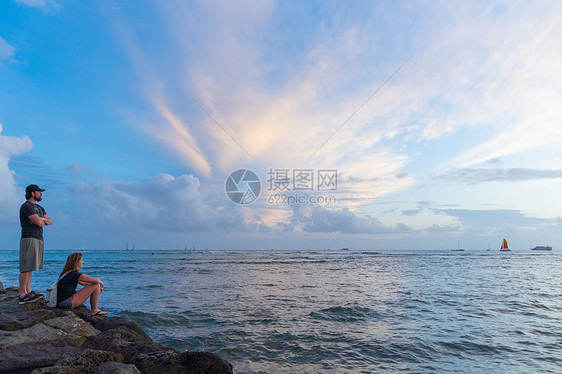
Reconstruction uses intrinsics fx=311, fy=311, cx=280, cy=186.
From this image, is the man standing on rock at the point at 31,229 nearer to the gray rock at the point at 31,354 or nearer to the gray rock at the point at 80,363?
the gray rock at the point at 31,354

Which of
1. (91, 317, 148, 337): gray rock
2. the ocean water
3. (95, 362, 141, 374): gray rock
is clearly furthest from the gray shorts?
(95, 362, 141, 374): gray rock

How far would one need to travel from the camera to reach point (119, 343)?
21.5 feet

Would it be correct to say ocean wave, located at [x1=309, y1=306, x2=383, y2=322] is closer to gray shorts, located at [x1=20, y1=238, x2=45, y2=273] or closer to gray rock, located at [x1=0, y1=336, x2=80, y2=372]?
gray rock, located at [x1=0, y1=336, x2=80, y2=372]

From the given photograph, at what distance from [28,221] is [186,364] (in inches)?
253

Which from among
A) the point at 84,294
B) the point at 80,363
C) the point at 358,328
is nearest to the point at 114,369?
the point at 80,363

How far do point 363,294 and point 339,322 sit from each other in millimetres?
6896

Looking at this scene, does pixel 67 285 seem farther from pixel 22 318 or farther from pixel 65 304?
pixel 22 318

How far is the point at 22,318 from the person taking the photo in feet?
26.6

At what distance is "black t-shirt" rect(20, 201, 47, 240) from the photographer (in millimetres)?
8398

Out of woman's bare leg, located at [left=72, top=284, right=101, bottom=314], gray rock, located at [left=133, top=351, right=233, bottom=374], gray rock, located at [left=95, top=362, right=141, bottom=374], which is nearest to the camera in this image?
gray rock, located at [left=95, top=362, right=141, bottom=374]

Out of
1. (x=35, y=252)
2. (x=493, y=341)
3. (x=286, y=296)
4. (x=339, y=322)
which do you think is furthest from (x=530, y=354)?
(x=35, y=252)

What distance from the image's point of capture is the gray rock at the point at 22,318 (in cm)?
744

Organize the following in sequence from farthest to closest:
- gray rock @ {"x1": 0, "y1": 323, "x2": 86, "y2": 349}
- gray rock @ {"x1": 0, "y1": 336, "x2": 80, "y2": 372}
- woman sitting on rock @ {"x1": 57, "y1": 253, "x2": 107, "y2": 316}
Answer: woman sitting on rock @ {"x1": 57, "y1": 253, "x2": 107, "y2": 316}, gray rock @ {"x1": 0, "y1": 323, "x2": 86, "y2": 349}, gray rock @ {"x1": 0, "y1": 336, "x2": 80, "y2": 372}

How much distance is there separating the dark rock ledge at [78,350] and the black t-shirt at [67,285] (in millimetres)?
387
